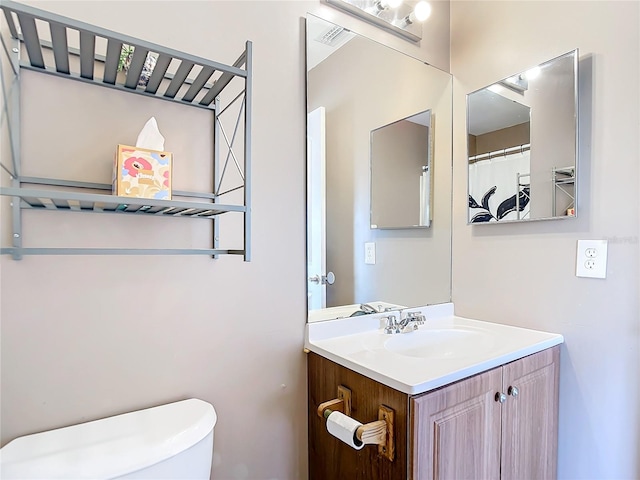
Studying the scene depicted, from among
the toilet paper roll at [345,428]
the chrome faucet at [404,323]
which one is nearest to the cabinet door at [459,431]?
the toilet paper roll at [345,428]

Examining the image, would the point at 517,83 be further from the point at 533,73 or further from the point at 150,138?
the point at 150,138

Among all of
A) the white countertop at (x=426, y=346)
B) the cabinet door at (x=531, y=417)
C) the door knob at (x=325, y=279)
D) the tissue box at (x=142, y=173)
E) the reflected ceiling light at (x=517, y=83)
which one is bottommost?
the cabinet door at (x=531, y=417)

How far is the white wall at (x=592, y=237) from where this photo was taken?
110cm

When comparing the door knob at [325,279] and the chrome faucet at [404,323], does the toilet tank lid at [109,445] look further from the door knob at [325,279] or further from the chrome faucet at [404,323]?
the chrome faucet at [404,323]

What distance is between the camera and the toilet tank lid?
2.37ft

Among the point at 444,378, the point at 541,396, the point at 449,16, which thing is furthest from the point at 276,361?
the point at 449,16

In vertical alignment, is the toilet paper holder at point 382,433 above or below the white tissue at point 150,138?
below

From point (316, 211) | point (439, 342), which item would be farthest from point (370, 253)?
point (439, 342)

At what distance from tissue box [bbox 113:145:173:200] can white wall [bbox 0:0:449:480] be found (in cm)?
17

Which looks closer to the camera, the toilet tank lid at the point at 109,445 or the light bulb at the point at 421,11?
the toilet tank lid at the point at 109,445

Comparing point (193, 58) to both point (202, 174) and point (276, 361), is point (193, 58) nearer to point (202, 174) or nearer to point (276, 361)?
point (202, 174)

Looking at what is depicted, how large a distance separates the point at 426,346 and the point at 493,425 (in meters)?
0.36

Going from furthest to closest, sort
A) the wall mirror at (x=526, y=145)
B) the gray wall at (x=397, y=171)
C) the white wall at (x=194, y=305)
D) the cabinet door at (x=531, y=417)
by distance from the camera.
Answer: the gray wall at (x=397, y=171) < the wall mirror at (x=526, y=145) < the cabinet door at (x=531, y=417) < the white wall at (x=194, y=305)

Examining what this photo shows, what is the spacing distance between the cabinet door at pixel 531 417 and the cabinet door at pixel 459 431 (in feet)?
0.20
